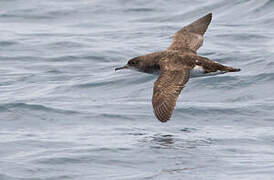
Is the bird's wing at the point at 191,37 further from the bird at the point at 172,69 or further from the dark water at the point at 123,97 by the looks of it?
the dark water at the point at 123,97

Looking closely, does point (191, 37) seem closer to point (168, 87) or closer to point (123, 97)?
point (123, 97)

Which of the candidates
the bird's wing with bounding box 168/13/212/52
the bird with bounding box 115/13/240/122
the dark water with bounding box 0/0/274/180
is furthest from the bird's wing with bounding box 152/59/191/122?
the bird's wing with bounding box 168/13/212/52

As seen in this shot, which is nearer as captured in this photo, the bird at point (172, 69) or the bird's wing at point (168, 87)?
the bird's wing at point (168, 87)

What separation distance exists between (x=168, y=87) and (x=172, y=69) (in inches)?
19.6

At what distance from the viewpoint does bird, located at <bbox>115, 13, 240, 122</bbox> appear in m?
10.1

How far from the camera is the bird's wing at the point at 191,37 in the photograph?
484 inches

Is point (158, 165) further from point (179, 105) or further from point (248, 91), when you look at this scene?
point (248, 91)

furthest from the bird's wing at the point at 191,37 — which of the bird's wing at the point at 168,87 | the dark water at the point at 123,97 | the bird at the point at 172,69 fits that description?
the bird's wing at the point at 168,87

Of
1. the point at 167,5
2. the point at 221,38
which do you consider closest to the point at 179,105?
the point at 221,38

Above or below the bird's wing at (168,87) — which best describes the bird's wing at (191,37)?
below

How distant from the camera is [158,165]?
9.36 m

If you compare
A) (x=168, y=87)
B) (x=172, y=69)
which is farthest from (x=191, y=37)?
(x=168, y=87)

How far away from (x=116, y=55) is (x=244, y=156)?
296 inches

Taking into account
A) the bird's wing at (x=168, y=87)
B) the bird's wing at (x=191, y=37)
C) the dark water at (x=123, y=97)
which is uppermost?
the bird's wing at (x=168, y=87)
